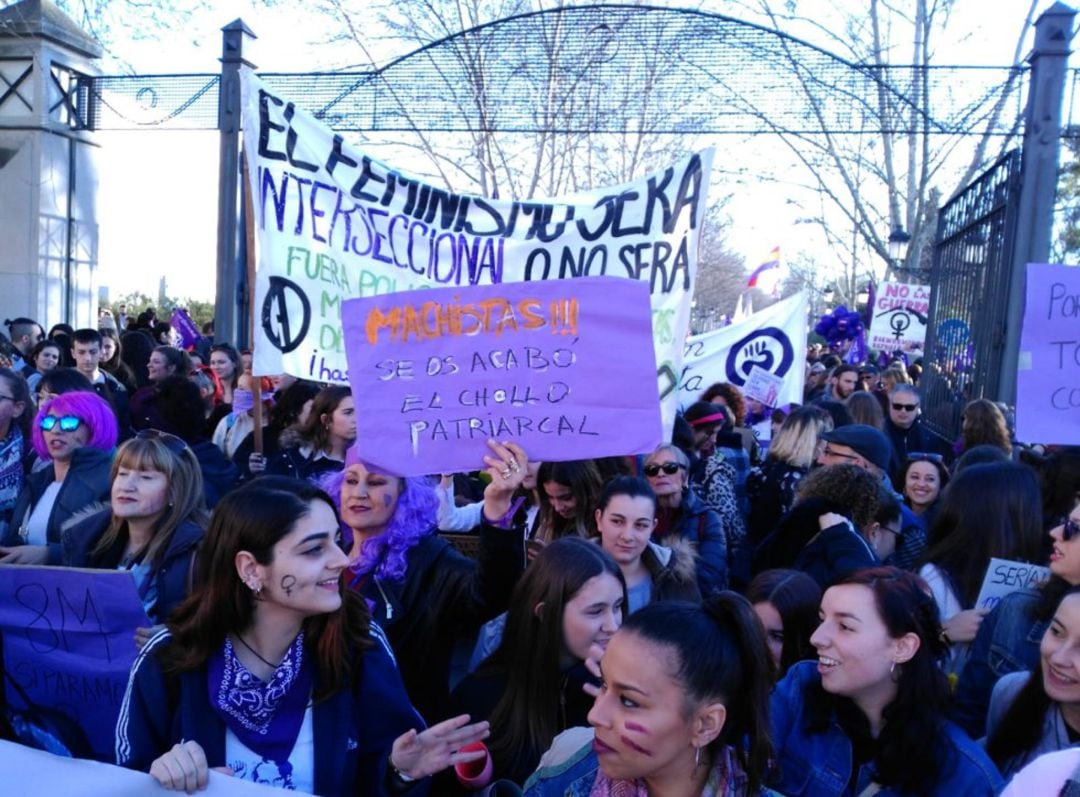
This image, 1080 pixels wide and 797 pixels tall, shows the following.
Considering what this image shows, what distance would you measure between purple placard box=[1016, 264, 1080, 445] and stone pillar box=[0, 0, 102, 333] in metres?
13.0

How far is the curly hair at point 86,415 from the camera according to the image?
15.8 feet

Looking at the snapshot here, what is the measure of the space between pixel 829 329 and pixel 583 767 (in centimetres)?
1820

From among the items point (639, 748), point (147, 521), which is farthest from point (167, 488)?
point (639, 748)

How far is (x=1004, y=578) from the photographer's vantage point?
361 centimetres

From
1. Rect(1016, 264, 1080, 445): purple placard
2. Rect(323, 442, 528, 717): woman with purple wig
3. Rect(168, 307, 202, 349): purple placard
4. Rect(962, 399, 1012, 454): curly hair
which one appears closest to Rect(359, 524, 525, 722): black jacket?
Rect(323, 442, 528, 717): woman with purple wig

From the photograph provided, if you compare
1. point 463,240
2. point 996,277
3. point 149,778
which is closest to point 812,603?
point 149,778

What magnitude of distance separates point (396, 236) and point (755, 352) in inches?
182

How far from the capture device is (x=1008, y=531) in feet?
12.5

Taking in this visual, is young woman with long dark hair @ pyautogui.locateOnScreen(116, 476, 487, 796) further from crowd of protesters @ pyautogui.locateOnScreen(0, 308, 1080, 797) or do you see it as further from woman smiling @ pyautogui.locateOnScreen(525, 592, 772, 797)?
woman smiling @ pyautogui.locateOnScreen(525, 592, 772, 797)

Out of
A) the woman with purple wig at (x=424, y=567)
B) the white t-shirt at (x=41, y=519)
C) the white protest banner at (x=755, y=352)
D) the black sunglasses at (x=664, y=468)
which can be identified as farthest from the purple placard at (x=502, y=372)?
the white protest banner at (x=755, y=352)

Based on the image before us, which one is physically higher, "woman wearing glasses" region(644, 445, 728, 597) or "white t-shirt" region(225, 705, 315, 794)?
"woman wearing glasses" region(644, 445, 728, 597)

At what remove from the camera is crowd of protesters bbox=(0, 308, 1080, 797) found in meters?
2.21

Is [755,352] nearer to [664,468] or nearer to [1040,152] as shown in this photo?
[1040,152]

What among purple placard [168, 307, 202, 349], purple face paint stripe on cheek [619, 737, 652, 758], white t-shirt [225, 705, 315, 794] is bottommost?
white t-shirt [225, 705, 315, 794]
